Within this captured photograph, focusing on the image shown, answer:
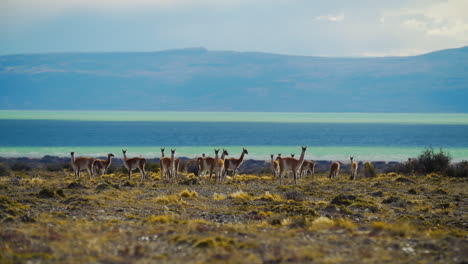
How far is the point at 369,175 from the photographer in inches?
1339

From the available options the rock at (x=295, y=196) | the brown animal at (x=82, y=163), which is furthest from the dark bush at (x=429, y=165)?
the brown animal at (x=82, y=163)

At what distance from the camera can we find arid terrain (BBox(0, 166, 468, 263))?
10117mm

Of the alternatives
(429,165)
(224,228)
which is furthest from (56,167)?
(224,228)

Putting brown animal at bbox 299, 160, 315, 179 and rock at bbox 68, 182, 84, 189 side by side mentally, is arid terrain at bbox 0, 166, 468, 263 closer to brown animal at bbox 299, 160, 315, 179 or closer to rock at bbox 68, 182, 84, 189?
rock at bbox 68, 182, 84, 189

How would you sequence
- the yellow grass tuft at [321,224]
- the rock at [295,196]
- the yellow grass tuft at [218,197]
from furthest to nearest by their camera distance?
the rock at [295,196]
the yellow grass tuft at [218,197]
the yellow grass tuft at [321,224]

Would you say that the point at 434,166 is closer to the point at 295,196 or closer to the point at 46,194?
the point at 295,196

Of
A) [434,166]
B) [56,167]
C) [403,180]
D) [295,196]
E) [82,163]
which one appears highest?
[82,163]

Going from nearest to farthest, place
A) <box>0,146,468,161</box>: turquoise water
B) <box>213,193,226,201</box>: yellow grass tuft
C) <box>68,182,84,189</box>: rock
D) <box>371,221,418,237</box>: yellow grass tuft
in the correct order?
1. <box>371,221,418,237</box>: yellow grass tuft
2. <box>213,193,226,201</box>: yellow grass tuft
3. <box>68,182,84,189</box>: rock
4. <box>0,146,468,161</box>: turquoise water

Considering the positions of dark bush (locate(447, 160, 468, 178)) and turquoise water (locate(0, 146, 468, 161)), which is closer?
dark bush (locate(447, 160, 468, 178))

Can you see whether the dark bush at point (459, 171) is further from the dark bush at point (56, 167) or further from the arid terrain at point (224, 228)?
the dark bush at point (56, 167)

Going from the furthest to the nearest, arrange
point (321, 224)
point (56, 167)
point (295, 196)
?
point (56, 167), point (295, 196), point (321, 224)

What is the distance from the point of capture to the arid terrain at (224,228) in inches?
398

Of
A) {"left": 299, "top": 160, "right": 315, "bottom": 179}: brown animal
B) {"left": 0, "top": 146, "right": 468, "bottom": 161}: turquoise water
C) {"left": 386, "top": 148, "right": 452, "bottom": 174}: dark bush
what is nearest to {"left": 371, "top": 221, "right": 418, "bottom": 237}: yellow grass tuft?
{"left": 299, "top": 160, "right": 315, "bottom": 179}: brown animal

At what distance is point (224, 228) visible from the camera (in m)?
12.8
